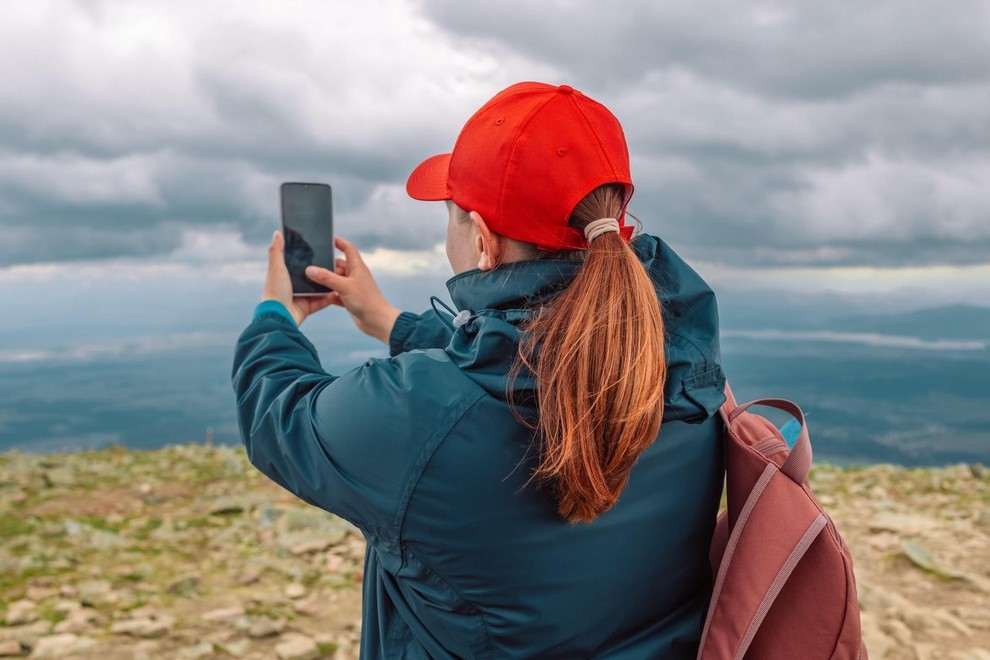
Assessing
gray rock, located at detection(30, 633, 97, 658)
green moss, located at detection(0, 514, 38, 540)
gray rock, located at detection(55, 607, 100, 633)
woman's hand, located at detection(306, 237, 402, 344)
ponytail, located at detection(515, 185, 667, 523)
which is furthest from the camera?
green moss, located at detection(0, 514, 38, 540)

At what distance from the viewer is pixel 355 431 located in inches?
75.6

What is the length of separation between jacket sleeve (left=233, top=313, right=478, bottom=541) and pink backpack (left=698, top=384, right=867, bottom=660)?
0.90 metres

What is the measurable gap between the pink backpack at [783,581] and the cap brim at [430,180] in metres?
1.16

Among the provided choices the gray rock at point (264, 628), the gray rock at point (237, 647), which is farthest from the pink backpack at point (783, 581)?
the gray rock at point (264, 628)

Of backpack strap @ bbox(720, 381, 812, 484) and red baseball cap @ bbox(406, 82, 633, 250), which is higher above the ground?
red baseball cap @ bbox(406, 82, 633, 250)

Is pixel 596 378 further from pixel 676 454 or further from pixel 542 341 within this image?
pixel 676 454

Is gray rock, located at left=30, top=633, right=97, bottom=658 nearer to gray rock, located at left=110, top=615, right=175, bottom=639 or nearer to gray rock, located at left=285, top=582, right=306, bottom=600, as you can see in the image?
gray rock, located at left=110, top=615, right=175, bottom=639

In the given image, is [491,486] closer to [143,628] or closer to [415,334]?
[415,334]

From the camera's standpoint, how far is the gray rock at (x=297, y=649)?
5137 mm

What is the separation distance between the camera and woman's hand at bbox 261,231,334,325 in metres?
2.74

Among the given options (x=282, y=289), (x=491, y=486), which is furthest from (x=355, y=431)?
(x=282, y=289)

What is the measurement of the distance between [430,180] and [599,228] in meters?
0.63

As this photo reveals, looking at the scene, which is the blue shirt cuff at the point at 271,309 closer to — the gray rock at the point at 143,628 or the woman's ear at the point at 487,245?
the woman's ear at the point at 487,245

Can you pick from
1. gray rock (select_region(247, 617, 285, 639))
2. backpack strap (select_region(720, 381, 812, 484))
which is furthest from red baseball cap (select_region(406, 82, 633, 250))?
gray rock (select_region(247, 617, 285, 639))
